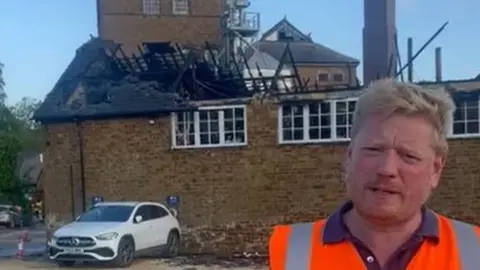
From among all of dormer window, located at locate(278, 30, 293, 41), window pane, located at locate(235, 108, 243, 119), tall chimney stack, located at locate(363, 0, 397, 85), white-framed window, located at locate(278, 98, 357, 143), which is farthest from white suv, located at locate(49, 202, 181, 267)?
dormer window, located at locate(278, 30, 293, 41)

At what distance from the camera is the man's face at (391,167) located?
222 centimetres

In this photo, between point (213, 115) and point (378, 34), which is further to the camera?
point (213, 115)

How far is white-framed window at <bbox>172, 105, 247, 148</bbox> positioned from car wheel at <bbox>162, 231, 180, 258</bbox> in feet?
8.22

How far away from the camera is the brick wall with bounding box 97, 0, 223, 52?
143ft

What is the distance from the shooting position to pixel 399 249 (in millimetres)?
2314

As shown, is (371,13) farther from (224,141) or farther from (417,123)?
(417,123)

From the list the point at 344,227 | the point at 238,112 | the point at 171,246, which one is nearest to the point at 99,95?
the point at 238,112

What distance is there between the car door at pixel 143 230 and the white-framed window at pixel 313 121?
3.98m

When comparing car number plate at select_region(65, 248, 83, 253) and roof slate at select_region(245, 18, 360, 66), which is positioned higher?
roof slate at select_region(245, 18, 360, 66)

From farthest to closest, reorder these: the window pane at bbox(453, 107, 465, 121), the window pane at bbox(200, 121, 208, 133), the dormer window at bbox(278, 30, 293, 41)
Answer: the dormer window at bbox(278, 30, 293, 41), the window pane at bbox(200, 121, 208, 133), the window pane at bbox(453, 107, 465, 121)

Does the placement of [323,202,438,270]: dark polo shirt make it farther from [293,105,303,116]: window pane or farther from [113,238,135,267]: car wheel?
[293,105,303,116]: window pane

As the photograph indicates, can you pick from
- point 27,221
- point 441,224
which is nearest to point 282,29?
point 27,221

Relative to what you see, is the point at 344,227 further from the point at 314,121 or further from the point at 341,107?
the point at 314,121

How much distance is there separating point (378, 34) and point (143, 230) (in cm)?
824
